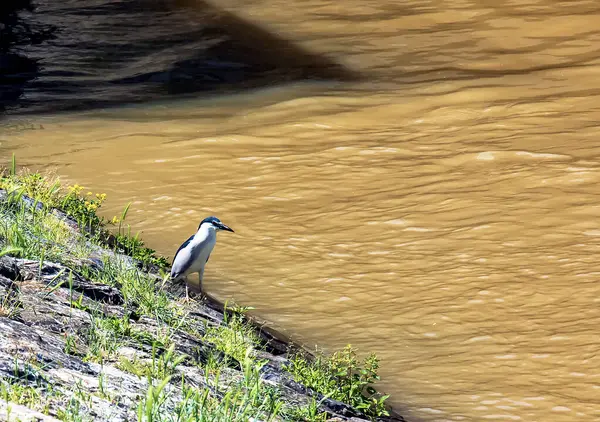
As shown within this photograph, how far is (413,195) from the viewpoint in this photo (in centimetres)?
948

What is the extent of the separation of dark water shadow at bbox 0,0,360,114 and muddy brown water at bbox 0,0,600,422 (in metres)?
0.60

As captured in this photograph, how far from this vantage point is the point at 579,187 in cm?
935

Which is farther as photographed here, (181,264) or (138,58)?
(138,58)

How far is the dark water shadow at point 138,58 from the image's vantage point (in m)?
13.5

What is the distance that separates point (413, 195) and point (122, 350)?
540 cm

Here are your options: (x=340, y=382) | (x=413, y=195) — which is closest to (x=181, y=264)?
(x=340, y=382)

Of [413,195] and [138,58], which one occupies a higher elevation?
[138,58]

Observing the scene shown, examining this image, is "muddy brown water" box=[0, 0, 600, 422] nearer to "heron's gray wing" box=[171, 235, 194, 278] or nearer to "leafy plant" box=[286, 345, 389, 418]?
"leafy plant" box=[286, 345, 389, 418]

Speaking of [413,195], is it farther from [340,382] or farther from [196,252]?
[340,382]

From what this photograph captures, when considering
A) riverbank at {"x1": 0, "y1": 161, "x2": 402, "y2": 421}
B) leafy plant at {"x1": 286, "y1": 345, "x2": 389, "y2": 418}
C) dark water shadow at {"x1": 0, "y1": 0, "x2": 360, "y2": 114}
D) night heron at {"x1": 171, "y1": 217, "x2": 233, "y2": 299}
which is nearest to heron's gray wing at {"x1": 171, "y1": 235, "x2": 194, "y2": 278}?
night heron at {"x1": 171, "y1": 217, "x2": 233, "y2": 299}

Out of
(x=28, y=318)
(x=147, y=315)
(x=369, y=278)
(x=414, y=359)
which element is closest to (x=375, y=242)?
(x=369, y=278)

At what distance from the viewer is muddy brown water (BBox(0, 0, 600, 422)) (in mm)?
6672

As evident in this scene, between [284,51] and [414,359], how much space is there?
933 centimetres

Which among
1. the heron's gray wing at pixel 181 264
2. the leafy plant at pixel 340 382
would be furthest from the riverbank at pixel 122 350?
the heron's gray wing at pixel 181 264
